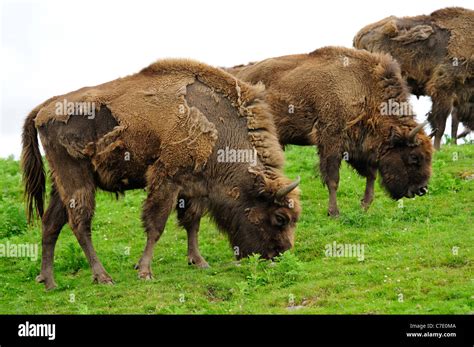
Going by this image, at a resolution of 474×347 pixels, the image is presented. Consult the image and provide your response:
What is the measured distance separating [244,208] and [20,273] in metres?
3.59

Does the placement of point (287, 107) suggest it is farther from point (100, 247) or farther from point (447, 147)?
point (447, 147)

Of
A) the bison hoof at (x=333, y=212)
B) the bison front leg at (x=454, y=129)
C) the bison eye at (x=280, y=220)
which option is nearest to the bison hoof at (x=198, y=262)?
the bison eye at (x=280, y=220)

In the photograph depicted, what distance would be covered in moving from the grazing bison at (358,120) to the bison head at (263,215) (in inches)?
109

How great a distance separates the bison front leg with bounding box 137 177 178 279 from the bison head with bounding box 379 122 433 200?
443cm

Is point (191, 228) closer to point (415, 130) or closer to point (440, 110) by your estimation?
point (415, 130)

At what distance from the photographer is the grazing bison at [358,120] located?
14.3m

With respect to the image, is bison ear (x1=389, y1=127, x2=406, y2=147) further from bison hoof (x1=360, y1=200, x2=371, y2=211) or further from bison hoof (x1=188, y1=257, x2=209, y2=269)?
bison hoof (x1=188, y1=257, x2=209, y2=269)

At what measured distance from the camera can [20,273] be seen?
12.8 meters

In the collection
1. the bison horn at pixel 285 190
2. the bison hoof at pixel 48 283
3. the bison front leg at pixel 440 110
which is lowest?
the bison hoof at pixel 48 283

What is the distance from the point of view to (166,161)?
454 inches

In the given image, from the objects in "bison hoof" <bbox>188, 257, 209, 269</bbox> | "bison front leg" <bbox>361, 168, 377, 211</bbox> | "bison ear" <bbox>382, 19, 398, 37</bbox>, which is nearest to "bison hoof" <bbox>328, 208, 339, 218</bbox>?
"bison front leg" <bbox>361, 168, 377, 211</bbox>

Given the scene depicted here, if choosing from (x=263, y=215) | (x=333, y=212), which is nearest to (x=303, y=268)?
(x=263, y=215)

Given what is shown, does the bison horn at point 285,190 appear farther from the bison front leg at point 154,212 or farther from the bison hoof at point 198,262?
the bison hoof at point 198,262

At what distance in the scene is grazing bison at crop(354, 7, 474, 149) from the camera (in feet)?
58.3
